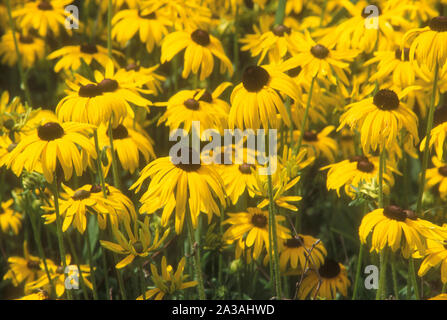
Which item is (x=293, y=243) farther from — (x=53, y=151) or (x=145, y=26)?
(x=145, y=26)

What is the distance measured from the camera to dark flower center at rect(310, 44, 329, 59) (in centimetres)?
251

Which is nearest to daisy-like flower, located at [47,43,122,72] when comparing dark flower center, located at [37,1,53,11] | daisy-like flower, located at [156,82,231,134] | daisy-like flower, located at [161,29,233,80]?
daisy-like flower, located at [161,29,233,80]

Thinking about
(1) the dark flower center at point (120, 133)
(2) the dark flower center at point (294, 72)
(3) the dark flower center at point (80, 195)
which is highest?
(2) the dark flower center at point (294, 72)

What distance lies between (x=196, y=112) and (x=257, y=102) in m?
0.62

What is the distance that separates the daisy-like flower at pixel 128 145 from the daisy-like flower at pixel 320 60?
0.69m

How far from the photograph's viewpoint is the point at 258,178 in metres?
2.12

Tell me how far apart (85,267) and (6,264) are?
0.58 meters

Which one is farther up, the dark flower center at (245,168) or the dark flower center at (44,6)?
the dark flower center at (44,6)

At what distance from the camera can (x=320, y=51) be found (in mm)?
2506

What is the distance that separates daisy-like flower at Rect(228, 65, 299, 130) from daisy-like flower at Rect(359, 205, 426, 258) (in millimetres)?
467

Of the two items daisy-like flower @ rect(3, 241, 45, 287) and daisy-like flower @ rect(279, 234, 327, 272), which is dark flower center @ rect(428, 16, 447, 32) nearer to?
daisy-like flower @ rect(279, 234, 327, 272)

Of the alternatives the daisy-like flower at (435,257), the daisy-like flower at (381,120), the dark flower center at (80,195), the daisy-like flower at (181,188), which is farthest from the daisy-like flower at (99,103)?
the daisy-like flower at (435,257)

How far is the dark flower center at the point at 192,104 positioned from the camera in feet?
8.05

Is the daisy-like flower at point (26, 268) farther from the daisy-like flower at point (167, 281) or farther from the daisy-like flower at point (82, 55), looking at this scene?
the daisy-like flower at point (82, 55)
